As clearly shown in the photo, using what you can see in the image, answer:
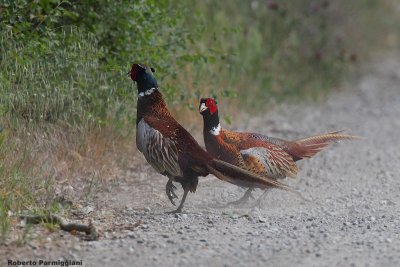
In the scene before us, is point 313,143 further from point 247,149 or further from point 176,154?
point 176,154

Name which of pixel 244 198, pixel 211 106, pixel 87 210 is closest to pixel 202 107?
pixel 211 106

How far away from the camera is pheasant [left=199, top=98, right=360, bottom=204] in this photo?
19.9 feet

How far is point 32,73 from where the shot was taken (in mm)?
6273

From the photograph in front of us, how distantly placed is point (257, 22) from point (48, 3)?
15.8 ft

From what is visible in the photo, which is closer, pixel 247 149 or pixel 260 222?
pixel 260 222

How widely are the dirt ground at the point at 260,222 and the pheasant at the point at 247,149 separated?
1.03ft

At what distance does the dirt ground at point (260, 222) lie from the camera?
15.8ft

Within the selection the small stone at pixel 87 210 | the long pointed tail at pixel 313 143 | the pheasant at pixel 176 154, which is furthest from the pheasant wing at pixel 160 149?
the long pointed tail at pixel 313 143

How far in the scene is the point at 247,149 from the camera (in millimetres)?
6195

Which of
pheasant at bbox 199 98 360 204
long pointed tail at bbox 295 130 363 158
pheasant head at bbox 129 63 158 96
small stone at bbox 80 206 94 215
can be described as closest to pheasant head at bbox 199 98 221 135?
pheasant at bbox 199 98 360 204

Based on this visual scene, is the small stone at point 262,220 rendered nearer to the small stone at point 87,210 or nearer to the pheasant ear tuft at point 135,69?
the small stone at point 87,210

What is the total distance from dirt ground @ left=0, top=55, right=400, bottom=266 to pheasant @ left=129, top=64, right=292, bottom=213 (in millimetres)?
287

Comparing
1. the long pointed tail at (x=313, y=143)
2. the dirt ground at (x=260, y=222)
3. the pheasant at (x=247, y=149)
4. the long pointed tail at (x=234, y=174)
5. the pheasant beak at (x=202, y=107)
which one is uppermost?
the pheasant beak at (x=202, y=107)

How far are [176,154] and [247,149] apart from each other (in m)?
0.65
